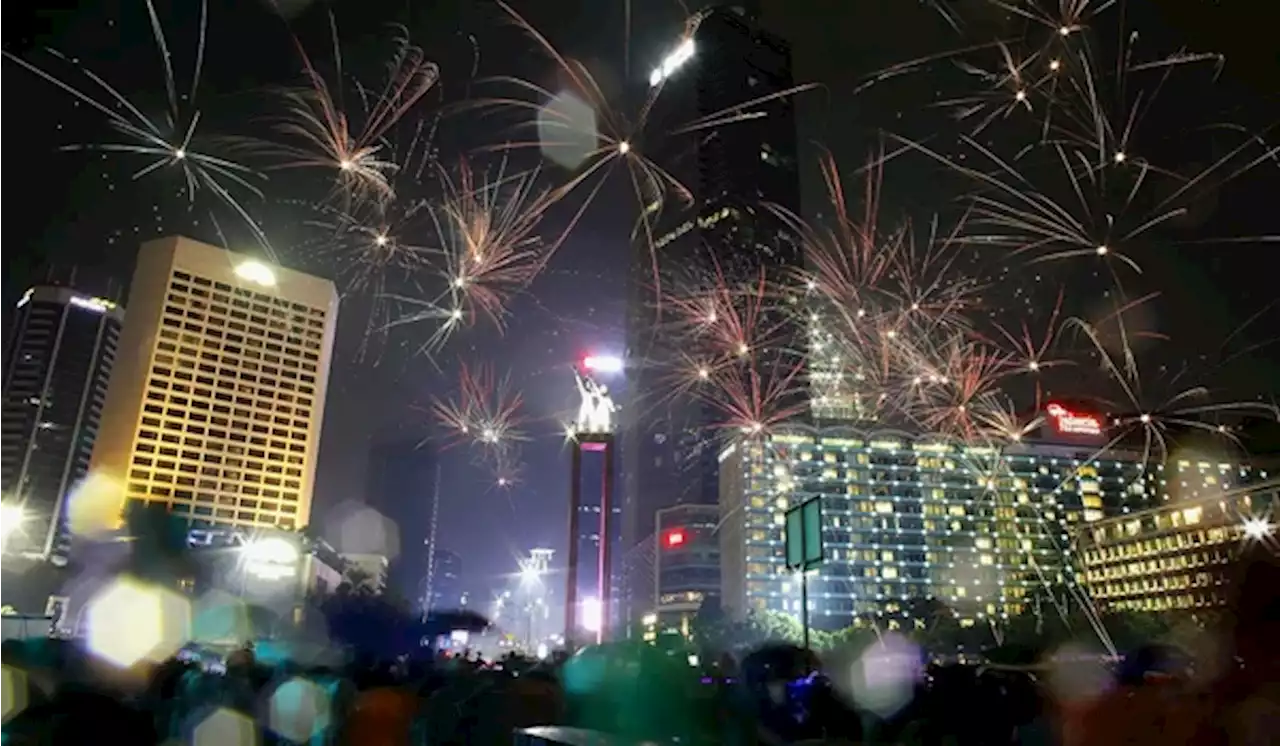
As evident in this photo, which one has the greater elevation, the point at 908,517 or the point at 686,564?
the point at 908,517

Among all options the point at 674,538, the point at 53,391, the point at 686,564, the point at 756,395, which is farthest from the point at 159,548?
the point at 53,391

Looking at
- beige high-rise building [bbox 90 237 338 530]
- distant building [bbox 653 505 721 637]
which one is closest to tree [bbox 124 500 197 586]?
beige high-rise building [bbox 90 237 338 530]

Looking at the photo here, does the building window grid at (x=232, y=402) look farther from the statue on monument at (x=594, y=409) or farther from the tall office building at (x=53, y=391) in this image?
the statue on monument at (x=594, y=409)

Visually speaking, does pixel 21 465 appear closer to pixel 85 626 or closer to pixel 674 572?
pixel 85 626

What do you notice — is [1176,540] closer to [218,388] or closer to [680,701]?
Result: [680,701]

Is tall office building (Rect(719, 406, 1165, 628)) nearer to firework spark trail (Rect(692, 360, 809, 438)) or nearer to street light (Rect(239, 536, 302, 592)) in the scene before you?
firework spark trail (Rect(692, 360, 809, 438))
